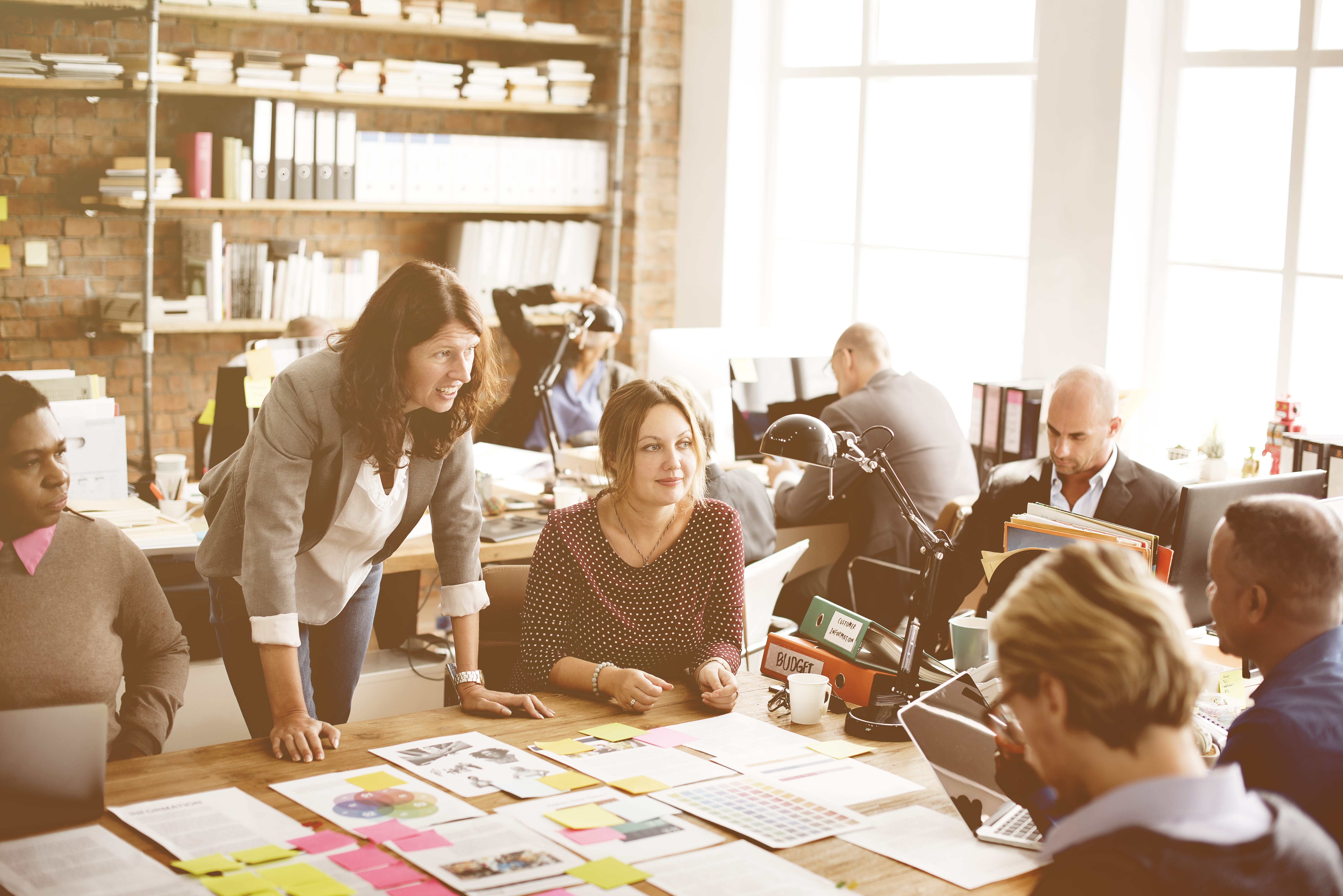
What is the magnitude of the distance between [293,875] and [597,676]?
0.80 metres

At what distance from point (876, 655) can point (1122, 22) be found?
2857mm

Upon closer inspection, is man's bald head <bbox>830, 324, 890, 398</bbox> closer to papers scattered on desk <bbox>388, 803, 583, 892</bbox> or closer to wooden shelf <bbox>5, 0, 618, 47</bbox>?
wooden shelf <bbox>5, 0, 618, 47</bbox>

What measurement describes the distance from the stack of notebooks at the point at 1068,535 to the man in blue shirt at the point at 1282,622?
44 cm

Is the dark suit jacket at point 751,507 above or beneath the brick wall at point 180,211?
beneath

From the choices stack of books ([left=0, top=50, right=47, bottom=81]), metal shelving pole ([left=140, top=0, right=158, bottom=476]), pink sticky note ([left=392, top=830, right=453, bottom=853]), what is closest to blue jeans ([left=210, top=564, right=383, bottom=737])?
pink sticky note ([left=392, top=830, right=453, bottom=853])

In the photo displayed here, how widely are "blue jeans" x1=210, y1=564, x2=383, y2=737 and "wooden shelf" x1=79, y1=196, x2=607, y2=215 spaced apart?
2.78 meters

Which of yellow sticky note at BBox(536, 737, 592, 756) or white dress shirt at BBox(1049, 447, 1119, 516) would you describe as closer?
yellow sticky note at BBox(536, 737, 592, 756)

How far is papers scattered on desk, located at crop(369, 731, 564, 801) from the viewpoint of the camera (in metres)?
1.93

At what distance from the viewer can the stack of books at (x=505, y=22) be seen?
18.9 ft

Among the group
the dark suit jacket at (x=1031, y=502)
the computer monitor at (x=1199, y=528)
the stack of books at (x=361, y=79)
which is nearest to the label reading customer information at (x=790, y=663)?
the computer monitor at (x=1199, y=528)

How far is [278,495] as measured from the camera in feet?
7.32

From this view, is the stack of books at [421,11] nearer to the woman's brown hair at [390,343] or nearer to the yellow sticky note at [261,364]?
the yellow sticky note at [261,364]

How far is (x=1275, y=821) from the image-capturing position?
1.23m

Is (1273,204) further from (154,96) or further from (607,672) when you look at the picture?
(154,96)
